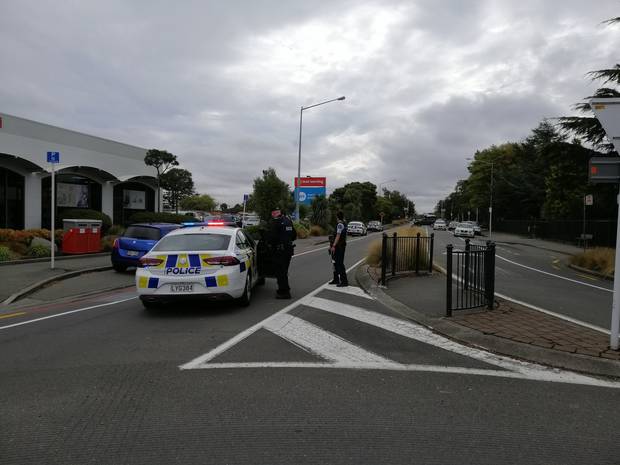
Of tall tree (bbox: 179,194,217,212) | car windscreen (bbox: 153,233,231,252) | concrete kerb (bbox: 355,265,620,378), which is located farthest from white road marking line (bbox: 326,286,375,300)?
tall tree (bbox: 179,194,217,212)

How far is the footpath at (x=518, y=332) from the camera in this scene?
5309 mm

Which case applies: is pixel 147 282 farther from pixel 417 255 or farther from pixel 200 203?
pixel 200 203

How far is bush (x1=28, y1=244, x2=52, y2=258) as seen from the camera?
51.5ft

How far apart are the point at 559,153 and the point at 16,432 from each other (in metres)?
21.6

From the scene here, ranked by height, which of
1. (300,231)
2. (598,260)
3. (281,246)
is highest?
(281,246)

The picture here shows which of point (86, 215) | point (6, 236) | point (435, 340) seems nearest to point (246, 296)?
point (435, 340)

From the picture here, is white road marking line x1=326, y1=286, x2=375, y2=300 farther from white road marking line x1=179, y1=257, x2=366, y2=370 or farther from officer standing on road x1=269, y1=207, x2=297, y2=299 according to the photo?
white road marking line x1=179, y1=257, x2=366, y2=370

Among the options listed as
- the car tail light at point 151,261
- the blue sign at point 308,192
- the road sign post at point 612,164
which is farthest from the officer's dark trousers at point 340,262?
the blue sign at point 308,192

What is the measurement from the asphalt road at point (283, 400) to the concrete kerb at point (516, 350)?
0.25 meters

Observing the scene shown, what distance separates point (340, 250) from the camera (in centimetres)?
1089

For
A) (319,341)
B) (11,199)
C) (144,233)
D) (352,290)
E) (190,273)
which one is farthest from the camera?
(11,199)

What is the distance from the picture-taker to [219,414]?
3803 millimetres

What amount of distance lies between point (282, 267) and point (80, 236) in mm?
11132

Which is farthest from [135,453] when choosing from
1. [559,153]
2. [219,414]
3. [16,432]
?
[559,153]
